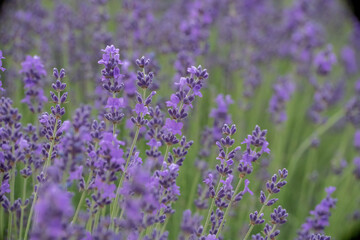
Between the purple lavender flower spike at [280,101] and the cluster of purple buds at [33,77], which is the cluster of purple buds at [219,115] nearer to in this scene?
the purple lavender flower spike at [280,101]

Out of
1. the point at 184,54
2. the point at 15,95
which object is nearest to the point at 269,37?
the point at 184,54

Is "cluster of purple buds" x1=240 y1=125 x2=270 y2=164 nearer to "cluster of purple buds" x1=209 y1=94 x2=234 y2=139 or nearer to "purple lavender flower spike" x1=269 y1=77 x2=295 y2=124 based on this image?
"cluster of purple buds" x1=209 y1=94 x2=234 y2=139

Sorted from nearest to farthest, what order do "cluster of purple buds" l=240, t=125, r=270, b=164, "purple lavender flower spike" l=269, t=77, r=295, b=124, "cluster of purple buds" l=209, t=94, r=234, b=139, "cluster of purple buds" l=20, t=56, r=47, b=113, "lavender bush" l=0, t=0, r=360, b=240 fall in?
"lavender bush" l=0, t=0, r=360, b=240
"cluster of purple buds" l=240, t=125, r=270, b=164
"cluster of purple buds" l=20, t=56, r=47, b=113
"cluster of purple buds" l=209, t=94, r=234, b=139
"purple lavender flower spike" l=269, t=77, r=295, b=124

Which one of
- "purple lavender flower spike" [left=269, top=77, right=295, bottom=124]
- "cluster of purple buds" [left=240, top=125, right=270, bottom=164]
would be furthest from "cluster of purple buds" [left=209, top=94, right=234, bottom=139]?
"cluster of purple buds" [left=240, top=125, right=270, bottom=164]

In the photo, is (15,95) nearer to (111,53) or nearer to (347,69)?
(111,53)

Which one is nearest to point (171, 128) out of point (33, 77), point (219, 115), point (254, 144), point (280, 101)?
point (254, 144)

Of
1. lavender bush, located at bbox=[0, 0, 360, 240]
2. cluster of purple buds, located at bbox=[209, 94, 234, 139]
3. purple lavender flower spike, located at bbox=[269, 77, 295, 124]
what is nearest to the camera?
lavender bush, located at bbox=[0, 0, 360, 240]

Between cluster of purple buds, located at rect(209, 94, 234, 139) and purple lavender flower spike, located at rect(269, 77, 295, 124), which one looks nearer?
cluster of purple buds, located at rect(209, 94, 234, 139)

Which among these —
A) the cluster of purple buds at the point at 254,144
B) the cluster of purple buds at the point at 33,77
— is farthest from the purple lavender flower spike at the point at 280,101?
the cluster of purple buds at the point at 33,77
